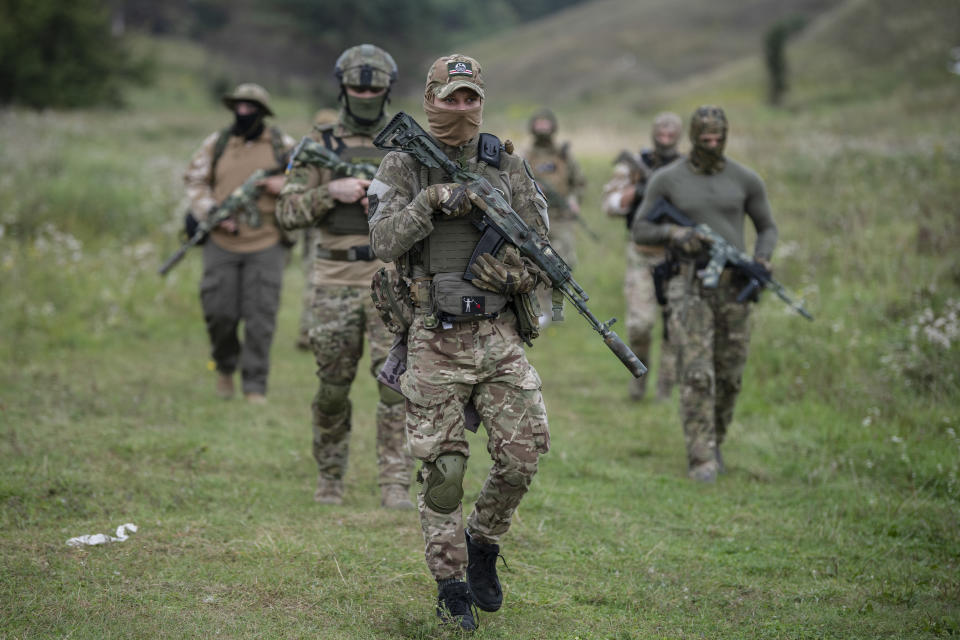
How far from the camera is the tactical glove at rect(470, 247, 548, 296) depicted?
13.7 ft

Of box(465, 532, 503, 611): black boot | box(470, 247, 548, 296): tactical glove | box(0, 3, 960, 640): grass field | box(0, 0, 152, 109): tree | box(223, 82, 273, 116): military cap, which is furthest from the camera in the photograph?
box(0, 0, 152, 109): tree

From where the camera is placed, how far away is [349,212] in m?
6.05

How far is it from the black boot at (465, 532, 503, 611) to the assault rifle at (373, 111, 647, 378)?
3.54 feet

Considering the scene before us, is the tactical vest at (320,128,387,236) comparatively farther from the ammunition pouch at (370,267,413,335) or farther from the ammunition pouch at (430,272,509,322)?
the ammunition pouch at (430,272,509,322)

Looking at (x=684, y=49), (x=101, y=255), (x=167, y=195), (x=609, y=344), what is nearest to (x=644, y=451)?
(x=609, y=344)

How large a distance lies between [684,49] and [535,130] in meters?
66.8

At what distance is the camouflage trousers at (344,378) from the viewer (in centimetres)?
587

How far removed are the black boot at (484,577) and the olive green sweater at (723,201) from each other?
126 inches

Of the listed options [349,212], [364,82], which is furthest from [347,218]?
[364,82]

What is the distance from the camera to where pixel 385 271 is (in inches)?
177

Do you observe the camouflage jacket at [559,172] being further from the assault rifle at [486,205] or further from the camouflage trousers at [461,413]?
the camouflage trousers at [461,413]

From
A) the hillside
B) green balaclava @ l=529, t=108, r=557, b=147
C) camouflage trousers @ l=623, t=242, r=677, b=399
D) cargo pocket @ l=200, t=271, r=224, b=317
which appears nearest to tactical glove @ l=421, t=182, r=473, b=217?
cargo pocket @ l=200, t=271, r=224, b=317

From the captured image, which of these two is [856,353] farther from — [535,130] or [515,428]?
[515,428]

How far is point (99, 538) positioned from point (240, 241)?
12.5ft
